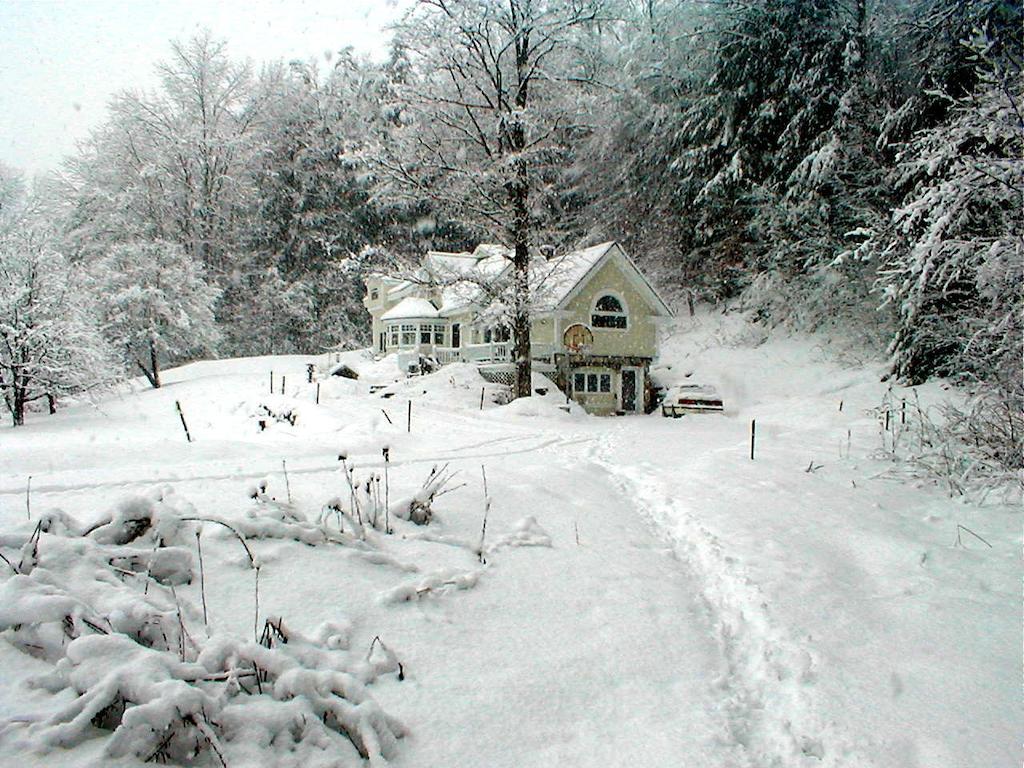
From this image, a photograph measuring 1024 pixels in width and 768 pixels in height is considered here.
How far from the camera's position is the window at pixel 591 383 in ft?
75.6

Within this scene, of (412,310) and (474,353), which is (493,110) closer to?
(474,353)

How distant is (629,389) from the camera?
23953 millimetres

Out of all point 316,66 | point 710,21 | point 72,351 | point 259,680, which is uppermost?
point 316,66

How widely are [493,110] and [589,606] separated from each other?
1573 cm

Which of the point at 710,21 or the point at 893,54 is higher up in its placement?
the point at 710,21

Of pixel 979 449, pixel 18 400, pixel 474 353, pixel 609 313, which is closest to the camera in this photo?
pixel 979 449

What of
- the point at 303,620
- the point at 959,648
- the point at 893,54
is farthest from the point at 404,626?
the point at 893,54

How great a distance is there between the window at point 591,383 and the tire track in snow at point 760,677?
57.2 ft

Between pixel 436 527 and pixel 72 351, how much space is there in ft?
56.7

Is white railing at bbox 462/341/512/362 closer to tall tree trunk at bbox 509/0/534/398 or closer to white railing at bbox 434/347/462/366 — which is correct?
white railing at bbox 434/347/462/366

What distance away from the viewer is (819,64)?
21266mm

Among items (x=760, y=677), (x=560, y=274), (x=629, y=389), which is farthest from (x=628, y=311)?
(x=760, y=677)

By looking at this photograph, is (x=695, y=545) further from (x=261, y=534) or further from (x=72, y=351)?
(x=72, y=351)

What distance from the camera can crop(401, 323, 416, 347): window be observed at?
96.5ft
